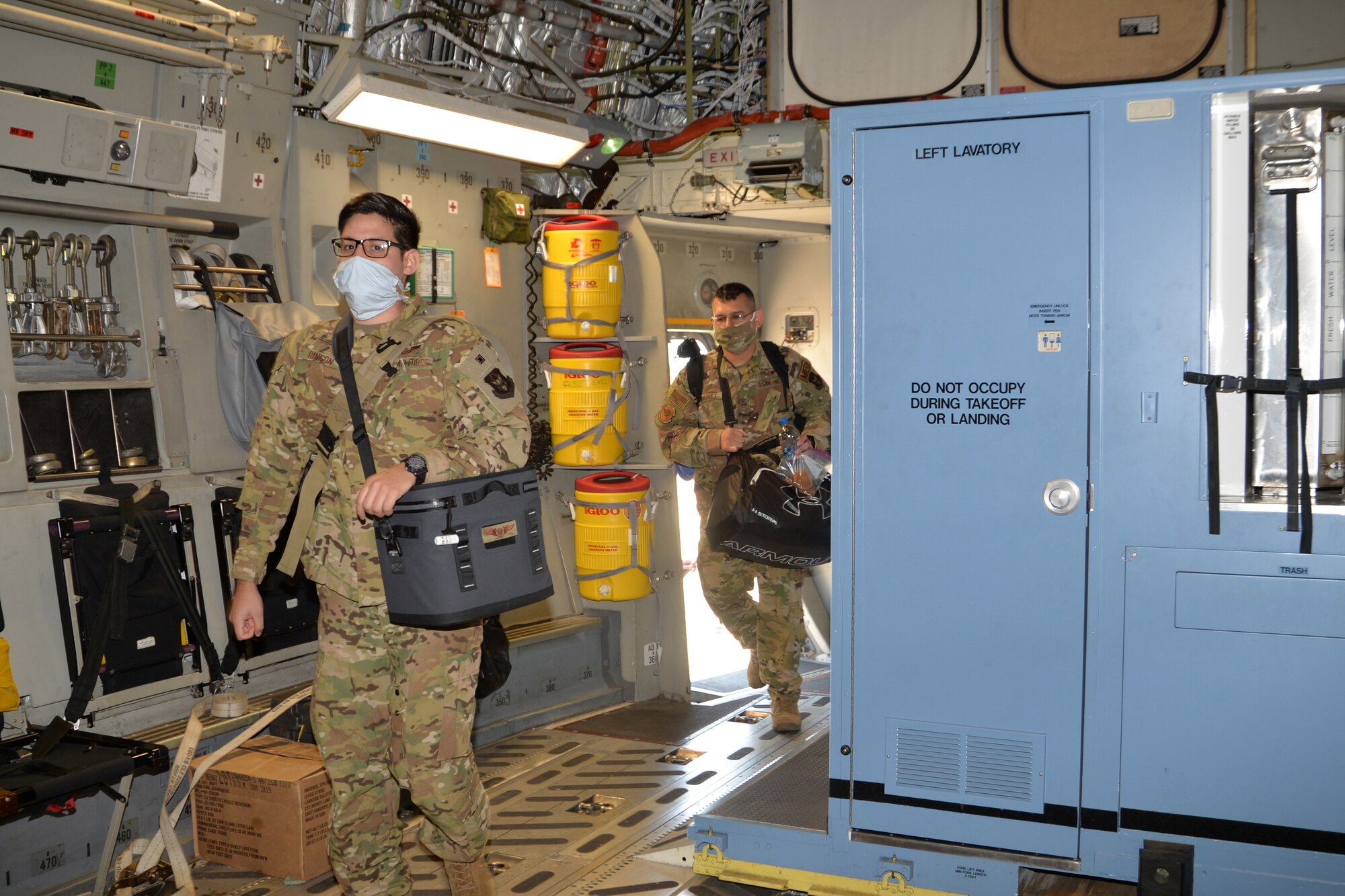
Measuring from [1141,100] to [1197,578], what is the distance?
141 centimetres

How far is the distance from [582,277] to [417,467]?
3376mm

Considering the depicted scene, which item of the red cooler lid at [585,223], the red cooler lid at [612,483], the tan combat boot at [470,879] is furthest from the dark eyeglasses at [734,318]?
the tan combat boot at [470,879]

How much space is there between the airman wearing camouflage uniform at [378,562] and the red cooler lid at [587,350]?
9.03 ft

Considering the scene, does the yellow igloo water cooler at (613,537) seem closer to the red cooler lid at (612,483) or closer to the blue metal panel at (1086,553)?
the red cooler lid at (612,483)

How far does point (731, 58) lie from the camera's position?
779 cm

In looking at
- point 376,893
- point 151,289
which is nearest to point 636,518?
point 151,289

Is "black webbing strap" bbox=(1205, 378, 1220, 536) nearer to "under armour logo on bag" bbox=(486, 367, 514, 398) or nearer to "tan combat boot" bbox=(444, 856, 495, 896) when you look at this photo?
"under armour logo on bag" bbox=(486, 367, 514, 398)

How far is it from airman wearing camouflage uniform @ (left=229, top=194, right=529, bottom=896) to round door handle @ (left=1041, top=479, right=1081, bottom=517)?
161 cm

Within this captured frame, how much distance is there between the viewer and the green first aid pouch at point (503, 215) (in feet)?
22.0

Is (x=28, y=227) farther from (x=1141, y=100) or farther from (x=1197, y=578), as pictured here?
(x=1197, y=578)

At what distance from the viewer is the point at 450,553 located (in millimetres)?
3201

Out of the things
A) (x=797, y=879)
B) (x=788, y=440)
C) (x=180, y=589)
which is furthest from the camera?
(x=788, y=440)

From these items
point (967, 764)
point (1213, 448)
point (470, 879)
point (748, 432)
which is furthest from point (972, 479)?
point (748, 432)

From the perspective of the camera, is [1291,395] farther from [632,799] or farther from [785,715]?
[785,715]
